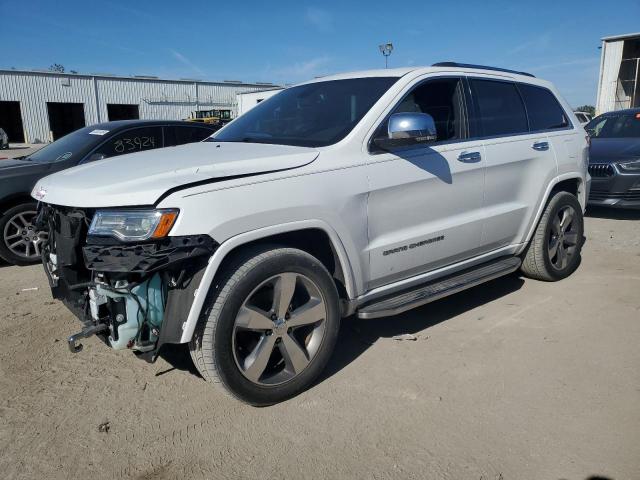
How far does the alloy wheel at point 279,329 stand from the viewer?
9.14 feet

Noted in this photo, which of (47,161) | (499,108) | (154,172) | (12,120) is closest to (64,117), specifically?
(12,120)

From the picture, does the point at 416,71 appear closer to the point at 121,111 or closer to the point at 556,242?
the point at 556,242

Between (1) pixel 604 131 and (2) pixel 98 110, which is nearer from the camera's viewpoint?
(1) pixel 604 131

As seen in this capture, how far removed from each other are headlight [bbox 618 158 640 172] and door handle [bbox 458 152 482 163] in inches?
208

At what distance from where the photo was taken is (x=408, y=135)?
307 centimetres

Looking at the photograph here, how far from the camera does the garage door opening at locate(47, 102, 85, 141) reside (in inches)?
1632

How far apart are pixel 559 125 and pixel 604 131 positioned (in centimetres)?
572

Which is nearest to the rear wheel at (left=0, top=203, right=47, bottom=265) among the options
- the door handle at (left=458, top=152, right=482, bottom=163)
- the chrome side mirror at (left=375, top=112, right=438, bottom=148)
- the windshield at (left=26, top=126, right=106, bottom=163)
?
the windshield at (left=26, top=126, right=106, bottom=163)

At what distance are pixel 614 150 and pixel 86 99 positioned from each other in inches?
1592

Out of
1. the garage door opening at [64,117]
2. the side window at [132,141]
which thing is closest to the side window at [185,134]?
the side window at [132,141]

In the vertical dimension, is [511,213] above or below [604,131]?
below

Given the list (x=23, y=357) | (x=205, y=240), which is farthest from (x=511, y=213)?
(x=23, y=357)

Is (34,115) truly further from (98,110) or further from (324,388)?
(324,388)

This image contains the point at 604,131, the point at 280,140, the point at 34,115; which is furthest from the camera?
the point at 34,115
